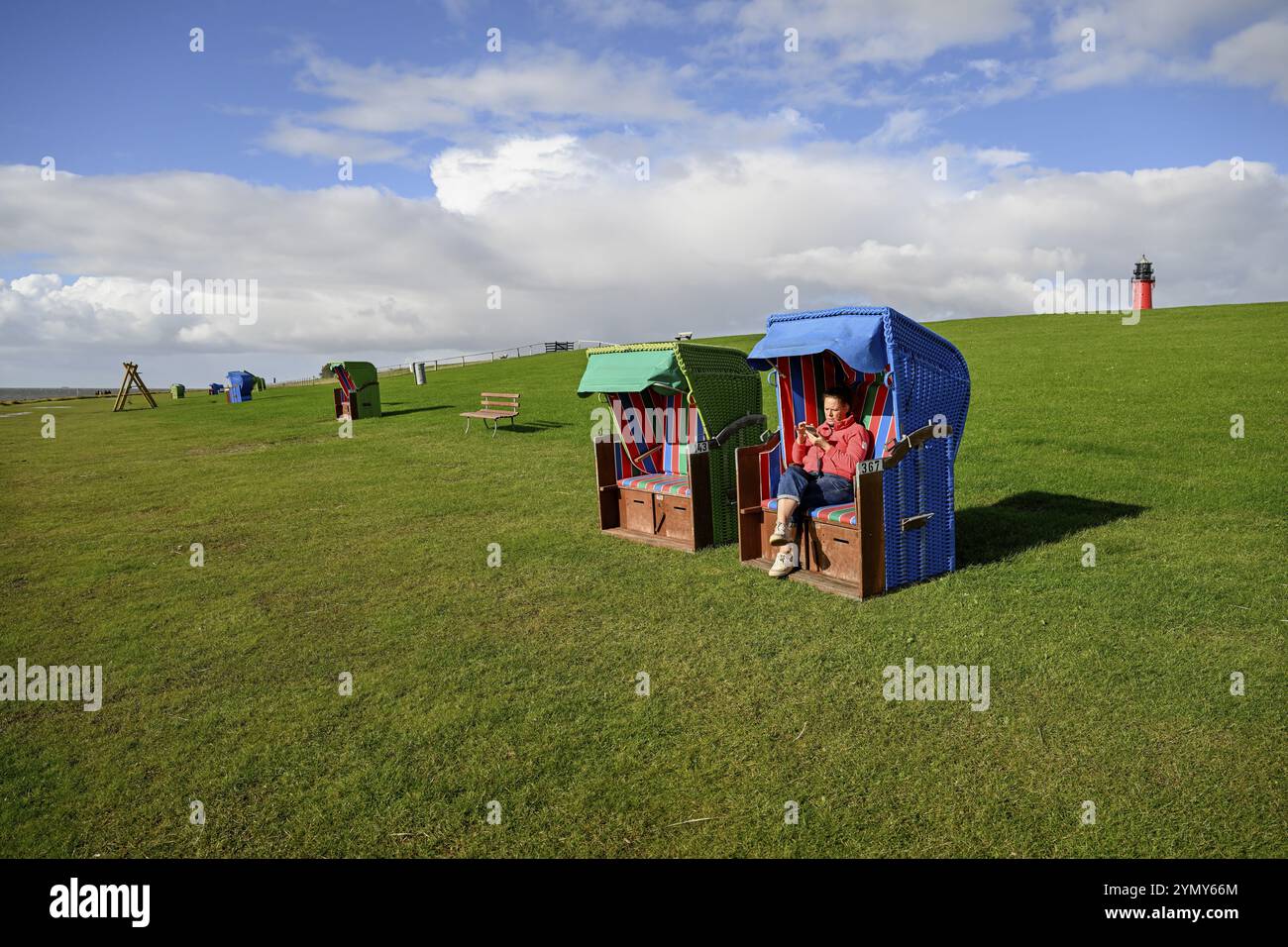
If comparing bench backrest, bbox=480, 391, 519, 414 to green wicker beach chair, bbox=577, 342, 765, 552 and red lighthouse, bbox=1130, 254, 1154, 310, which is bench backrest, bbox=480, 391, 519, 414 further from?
red lighthouse, bbox=1130, 254, 1154, 310

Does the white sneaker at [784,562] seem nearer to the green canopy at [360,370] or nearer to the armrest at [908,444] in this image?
the armrest at [908,444]

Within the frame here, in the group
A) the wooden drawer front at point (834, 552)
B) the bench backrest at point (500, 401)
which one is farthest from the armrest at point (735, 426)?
the bench backrest at point (500, 401)

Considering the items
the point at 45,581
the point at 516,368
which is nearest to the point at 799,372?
the point at 45,581

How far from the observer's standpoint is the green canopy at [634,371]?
28.1ft

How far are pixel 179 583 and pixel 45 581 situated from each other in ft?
5.60

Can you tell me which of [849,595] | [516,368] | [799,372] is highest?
[516,368]

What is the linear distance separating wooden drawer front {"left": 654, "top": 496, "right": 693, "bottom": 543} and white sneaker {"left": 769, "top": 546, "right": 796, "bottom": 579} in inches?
59.2

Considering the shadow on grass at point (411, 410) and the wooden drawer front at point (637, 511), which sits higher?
the shadow on grass at point (411, 410)

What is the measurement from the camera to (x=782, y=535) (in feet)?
24.5

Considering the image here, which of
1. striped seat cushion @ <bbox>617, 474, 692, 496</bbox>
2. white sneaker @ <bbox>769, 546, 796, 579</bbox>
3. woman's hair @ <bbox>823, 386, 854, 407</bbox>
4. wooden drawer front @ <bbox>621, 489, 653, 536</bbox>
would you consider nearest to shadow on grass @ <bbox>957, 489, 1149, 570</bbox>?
white sneaker @ <bbox>769, 546, 796, 579</bbox>

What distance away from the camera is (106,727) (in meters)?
5.15

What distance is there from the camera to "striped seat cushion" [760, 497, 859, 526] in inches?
279

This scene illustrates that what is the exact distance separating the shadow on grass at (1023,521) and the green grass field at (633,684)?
6 cm
